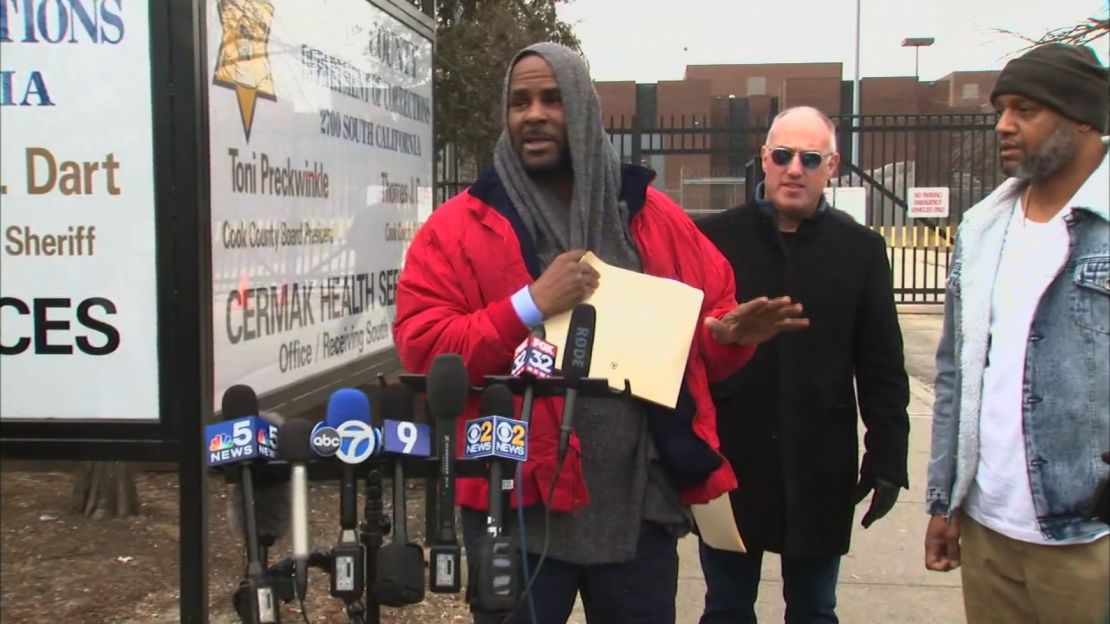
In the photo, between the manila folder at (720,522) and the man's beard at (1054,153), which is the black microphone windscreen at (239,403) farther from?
the man's beard at (1054,153)

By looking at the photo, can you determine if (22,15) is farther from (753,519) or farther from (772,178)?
(753,519)

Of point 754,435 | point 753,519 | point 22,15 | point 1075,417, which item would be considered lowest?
point 753,519

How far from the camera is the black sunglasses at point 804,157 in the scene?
9.69 feet

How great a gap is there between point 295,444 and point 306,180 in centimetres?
226

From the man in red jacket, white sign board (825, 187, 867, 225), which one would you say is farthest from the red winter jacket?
white sign board (825, 187, 867, 225)

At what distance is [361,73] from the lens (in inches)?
175

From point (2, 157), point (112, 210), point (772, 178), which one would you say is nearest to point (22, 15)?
point (2, 157)

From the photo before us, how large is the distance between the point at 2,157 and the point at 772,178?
2.11 m

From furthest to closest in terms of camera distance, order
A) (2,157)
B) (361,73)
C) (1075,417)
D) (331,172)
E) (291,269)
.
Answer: (361,73), (331,172), (291,269), (2,157), (1075,417)

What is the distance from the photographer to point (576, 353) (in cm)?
191

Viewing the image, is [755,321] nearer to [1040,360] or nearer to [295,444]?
[1040,360]

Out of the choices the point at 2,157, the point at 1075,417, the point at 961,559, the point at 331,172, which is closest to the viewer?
the point at 1075,417

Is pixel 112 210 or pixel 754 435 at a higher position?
pixel 112 210

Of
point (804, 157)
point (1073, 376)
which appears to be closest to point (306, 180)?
point (804, 157)
